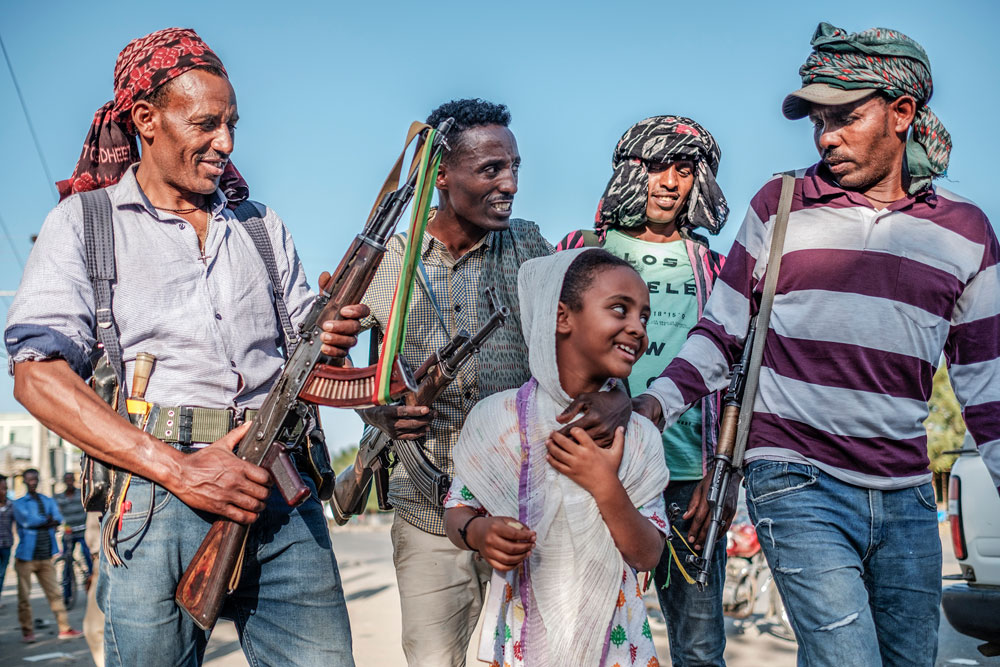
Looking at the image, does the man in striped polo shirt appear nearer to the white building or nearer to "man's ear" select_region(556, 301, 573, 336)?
"man's ear" select_region(556, 301, 573, 336)

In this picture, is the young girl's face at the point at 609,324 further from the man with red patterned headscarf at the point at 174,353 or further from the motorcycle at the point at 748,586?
the motorcycle at the point at 748,586

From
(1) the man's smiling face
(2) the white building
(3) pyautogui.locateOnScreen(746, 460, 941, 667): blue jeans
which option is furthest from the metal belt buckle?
(2) the white building

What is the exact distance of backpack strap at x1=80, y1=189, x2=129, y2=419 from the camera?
266 cm

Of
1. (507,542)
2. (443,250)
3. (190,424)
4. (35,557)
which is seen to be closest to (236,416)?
(190,424)

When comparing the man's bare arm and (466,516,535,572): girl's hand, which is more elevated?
the man's bare arm

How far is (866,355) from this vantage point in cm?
311

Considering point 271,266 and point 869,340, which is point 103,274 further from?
point 869,340

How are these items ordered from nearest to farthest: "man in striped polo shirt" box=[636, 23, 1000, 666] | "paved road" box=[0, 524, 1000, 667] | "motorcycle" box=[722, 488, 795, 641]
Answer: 1. "man in striped polo shirt" box=[636, 23, 1000, 666]
2. "paved road" box=[0, 524, 1000, 667]
3. "motorcycle" box=[722, 488, 795, 641]

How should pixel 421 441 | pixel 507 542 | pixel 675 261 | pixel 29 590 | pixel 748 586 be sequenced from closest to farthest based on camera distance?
pixel 507 542 < pixel 421 441 < pixel 675 261 < pixel 748 586 < pixel 29 590

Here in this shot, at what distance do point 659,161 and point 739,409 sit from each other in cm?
151

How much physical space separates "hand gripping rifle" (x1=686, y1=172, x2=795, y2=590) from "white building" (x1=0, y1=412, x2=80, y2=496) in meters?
6.40

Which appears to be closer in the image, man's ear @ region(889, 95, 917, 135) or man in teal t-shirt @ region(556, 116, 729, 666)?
man's ear @ region(889, 95, 917, 135)

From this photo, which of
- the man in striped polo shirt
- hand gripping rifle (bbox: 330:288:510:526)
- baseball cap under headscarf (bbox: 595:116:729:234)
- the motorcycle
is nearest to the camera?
the man in striped polo shirt

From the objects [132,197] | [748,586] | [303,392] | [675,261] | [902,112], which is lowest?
[748,586]
